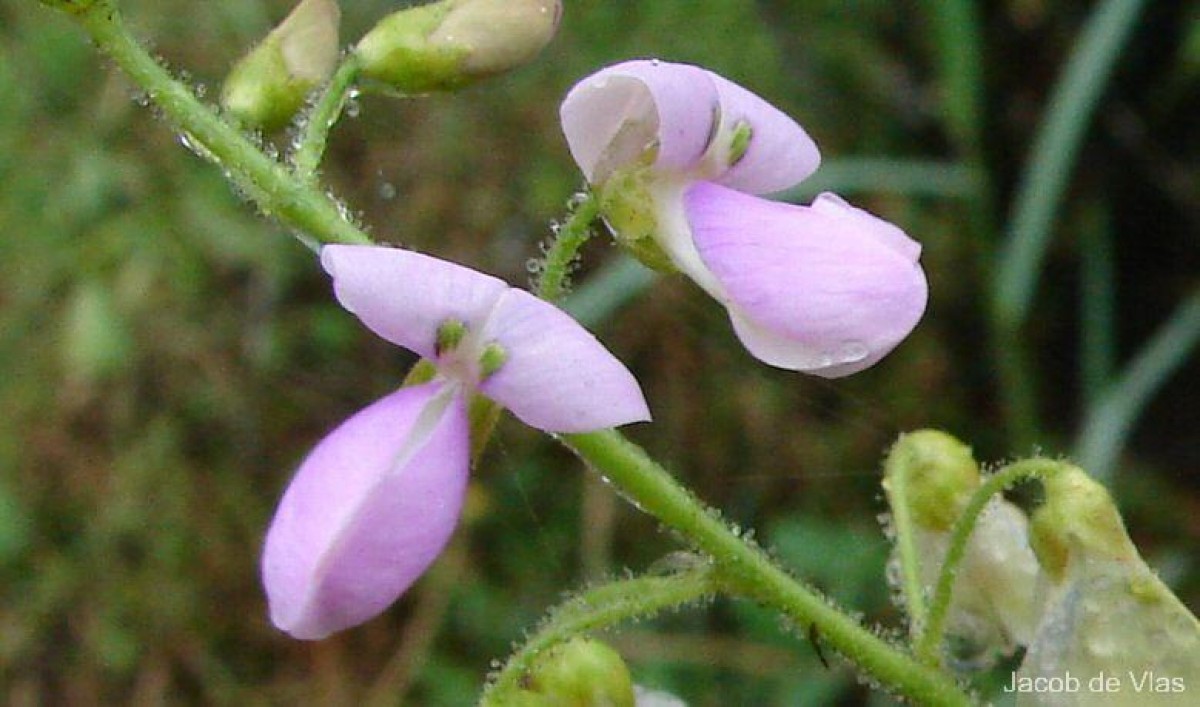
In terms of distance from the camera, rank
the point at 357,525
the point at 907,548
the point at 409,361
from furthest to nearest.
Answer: the point at 409,361 → the point at 907,548 → the point at 357,525

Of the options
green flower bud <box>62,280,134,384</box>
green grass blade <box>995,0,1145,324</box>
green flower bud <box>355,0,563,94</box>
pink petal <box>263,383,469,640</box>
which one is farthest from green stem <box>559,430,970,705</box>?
green flower bud <box>62,280,134,384</box>

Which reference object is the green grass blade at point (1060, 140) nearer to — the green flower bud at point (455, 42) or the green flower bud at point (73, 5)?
the green flower bud at point (455, 42)

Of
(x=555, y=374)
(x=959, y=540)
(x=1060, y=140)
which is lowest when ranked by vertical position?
(x=1060, y=140)

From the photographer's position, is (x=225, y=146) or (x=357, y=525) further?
(x=225, y=146)

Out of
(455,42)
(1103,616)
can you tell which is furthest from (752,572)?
(455,42)

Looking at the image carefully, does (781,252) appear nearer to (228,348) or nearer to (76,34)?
(228,348)

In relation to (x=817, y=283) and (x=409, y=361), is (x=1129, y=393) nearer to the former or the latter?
(x=409, y=361)
